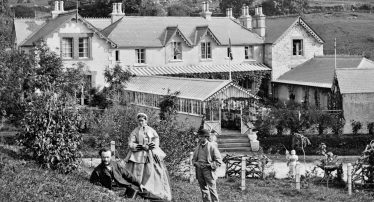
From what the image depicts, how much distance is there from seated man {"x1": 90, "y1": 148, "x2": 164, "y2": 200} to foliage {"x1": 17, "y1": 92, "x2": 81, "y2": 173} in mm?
1226

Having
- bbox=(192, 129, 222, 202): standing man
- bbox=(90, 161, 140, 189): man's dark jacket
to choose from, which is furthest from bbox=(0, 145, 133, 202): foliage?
bbox=(192, 129, 222, 202): standing man

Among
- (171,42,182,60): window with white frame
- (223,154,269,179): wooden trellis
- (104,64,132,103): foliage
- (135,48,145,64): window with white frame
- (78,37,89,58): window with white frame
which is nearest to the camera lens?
(223,154,269,179): wooden trellis

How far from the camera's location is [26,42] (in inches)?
1732

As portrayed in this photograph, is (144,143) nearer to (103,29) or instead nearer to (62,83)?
(62,83)

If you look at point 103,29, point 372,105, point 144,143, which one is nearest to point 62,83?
point 144,143

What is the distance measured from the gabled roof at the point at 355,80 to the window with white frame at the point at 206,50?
1358cm

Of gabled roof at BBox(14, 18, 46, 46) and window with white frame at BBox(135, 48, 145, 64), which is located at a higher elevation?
gabled roof at BBox(14, 18, 46, 46)

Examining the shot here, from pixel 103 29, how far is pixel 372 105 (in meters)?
20.5

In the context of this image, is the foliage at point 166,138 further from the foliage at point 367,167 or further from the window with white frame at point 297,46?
the window with white frame at point 297,46

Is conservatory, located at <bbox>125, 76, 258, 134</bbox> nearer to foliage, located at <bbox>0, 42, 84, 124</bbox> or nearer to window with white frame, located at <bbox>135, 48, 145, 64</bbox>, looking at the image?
foliage, located at <bbox>0, 42, 84, 124</bbox>

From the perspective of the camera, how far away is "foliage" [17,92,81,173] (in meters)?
15.7

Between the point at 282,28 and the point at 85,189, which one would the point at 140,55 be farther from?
the point at 85,189

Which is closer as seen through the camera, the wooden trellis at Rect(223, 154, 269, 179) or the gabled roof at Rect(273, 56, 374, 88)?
the wooden trellis at Rect(223, 154, 269, 179)

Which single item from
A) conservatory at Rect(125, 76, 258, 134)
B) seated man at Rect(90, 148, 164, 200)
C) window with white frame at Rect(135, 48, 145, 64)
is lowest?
seated man at Rect(90, 148, 164, 200)
